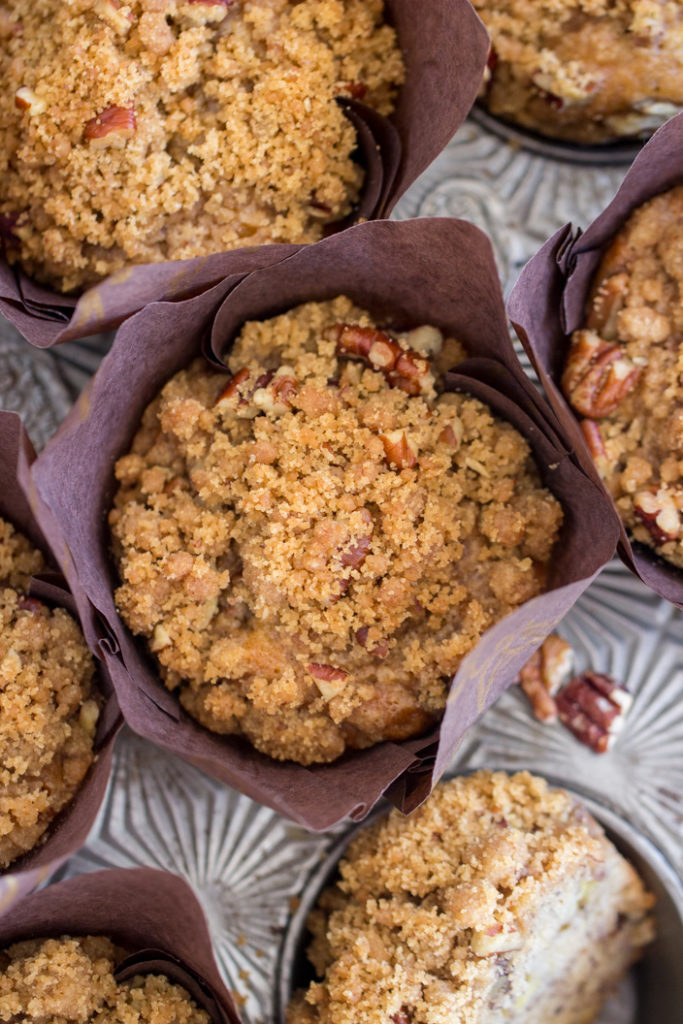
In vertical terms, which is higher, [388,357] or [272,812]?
[388,357]

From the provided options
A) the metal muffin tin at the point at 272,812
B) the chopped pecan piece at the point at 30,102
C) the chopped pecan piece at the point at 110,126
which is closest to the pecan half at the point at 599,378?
the metal muffin tin at the point at 272,812

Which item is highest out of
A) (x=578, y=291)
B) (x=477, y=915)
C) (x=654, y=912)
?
(x=578, y=291)

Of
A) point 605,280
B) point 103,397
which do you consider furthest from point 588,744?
point 103,397

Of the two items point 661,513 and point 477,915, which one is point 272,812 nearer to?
point 477,915

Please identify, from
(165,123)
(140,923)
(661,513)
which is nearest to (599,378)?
(661,513)

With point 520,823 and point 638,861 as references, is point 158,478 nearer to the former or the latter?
point 520,823

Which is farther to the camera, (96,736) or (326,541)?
(96,736)
